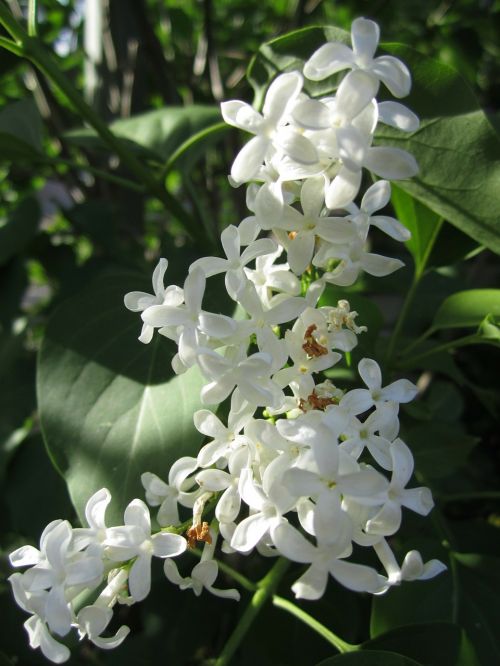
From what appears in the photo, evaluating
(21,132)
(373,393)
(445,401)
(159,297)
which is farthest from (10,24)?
(445,401)

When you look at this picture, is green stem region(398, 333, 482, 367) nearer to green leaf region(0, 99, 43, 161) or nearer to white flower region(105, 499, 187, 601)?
white flower region(105, 499, 187, 601)

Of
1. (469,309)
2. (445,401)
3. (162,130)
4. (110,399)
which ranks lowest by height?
(445,401)

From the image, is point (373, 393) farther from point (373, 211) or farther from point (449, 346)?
point (449, 346)

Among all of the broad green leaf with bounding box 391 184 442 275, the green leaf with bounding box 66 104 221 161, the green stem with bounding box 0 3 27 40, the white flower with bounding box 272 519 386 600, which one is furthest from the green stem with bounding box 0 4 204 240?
the white flower with bounding box 272 519 386 600

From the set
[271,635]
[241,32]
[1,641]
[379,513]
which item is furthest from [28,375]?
[241,32]

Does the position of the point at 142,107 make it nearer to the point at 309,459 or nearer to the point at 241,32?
the point at 241,32
